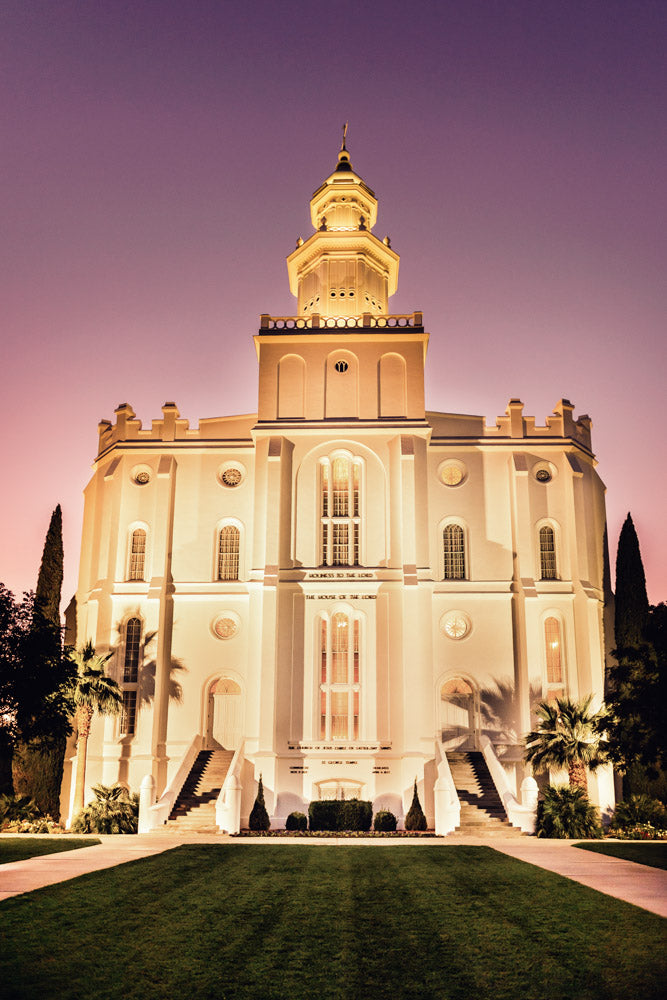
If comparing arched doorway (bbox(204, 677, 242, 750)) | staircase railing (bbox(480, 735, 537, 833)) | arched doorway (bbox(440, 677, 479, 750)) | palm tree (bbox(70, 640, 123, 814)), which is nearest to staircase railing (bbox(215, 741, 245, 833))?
palm tree (bbox(70, 640, 123, 814))

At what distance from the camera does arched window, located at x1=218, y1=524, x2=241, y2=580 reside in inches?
1551

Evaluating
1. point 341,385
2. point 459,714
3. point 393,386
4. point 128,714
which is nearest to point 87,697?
point 128,714

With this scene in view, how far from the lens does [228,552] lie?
131ft

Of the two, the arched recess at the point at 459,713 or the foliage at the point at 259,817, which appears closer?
the foliage at the point at 259,817

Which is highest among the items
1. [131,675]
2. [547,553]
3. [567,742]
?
[547,553]

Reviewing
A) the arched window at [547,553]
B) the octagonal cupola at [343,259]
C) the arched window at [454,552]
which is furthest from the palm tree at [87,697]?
the octagonal cupola at [343,259]

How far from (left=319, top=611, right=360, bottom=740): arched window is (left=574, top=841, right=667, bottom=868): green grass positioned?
1235 centimetres

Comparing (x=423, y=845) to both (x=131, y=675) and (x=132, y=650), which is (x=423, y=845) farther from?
(x=132, y=650)

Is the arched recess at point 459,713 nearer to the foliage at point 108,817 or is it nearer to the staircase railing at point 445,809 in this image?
the staircase railing at point 445,809

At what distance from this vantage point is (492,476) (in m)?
40.3

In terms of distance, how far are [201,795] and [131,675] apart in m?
7.48

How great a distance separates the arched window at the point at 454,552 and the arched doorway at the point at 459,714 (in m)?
4.48

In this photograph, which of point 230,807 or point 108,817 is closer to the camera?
Answer: point 230,807

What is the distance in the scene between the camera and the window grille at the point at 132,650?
38.2 m
